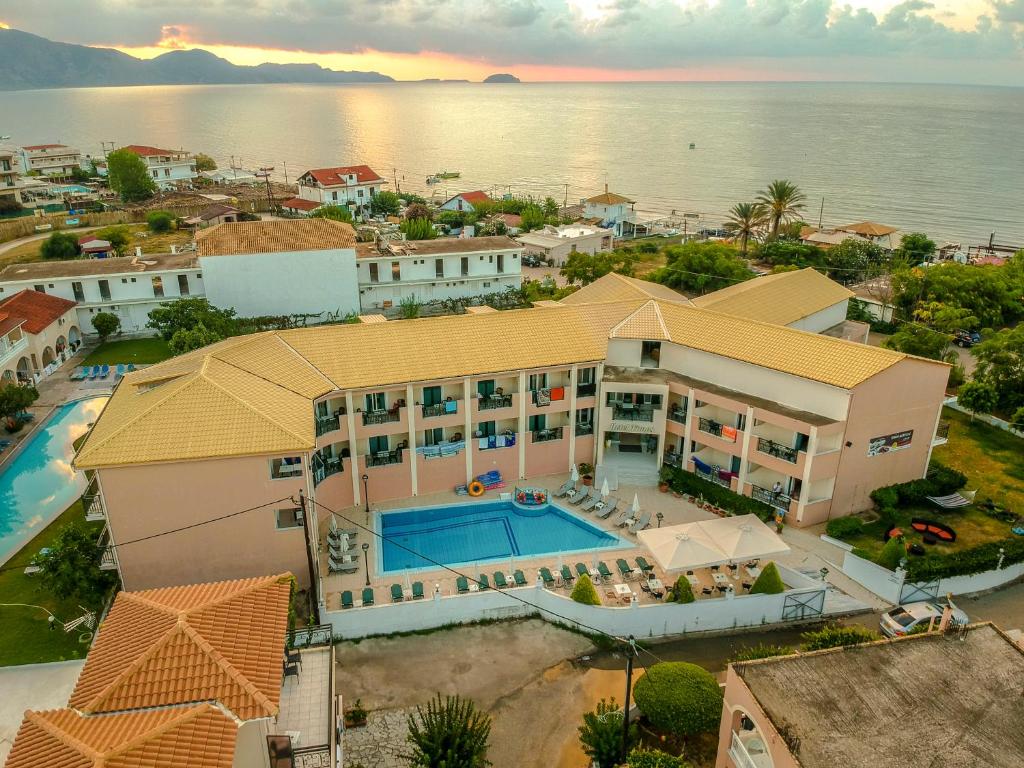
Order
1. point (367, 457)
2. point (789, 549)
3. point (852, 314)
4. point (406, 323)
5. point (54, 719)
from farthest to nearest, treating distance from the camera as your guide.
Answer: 1. point (852, 314)
2. point (406, 323)
3. point (367, 457)
4. point (789, 549)
5. point (54, 719)

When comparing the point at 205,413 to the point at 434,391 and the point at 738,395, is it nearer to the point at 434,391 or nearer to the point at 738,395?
the point at 434,391

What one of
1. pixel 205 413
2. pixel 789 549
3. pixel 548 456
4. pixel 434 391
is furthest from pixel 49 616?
pixel 789 549

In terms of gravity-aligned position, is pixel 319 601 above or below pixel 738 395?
below

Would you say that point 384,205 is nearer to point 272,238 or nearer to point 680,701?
point 272,238

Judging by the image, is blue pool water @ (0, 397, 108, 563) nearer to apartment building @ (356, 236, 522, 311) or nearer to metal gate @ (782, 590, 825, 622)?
apartment building @ (356, 236, 522, 311)

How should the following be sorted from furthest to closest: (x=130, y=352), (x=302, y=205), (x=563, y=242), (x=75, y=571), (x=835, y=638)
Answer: (x=302, y=205) → (x=563, y=242) → (x=130, y=352) → (x=75, y=571) → (x=835, y=638)

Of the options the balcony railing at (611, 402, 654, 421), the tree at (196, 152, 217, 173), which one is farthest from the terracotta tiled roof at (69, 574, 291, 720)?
the tree at (196, 152, 217, 173)

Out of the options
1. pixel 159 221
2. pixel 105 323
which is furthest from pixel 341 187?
pixel 105 323
